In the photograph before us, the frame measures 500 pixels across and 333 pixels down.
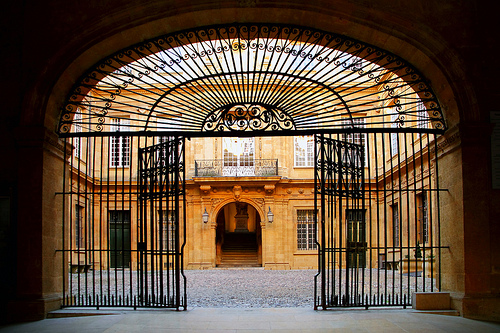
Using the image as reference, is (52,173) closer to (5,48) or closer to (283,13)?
(5,48)

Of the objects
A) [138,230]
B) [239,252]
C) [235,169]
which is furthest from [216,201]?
[138,230]

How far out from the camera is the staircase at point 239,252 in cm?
2319

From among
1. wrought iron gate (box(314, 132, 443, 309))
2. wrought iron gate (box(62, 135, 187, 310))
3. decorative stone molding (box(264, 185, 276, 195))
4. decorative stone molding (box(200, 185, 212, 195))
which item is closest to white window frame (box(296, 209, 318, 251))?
decorative stone molding (box(264, 185, 276, 195))

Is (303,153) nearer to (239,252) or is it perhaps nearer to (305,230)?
(305,230)

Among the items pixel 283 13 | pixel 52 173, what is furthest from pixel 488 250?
pixel 52 173

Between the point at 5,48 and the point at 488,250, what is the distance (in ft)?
21.7

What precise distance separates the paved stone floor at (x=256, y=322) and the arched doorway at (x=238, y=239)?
16.5m

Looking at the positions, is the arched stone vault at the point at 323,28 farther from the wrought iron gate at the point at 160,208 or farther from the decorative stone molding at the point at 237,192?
the decorative stone molding at the point at 237,192

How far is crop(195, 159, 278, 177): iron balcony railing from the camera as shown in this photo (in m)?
22.5

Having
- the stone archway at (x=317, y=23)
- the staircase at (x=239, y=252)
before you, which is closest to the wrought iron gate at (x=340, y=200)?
the stone archway at (x=317, y=23)

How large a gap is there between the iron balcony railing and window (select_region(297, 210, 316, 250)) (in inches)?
88.9

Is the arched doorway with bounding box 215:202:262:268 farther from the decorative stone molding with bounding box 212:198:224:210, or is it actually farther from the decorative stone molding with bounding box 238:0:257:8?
the decorative stone molding with bounding box 238:0:257:8

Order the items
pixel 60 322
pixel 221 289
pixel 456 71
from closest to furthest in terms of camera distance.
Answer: pixel 60 322 → pixel 456 71 → pixel 221 289

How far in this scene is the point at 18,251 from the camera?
6277mm
